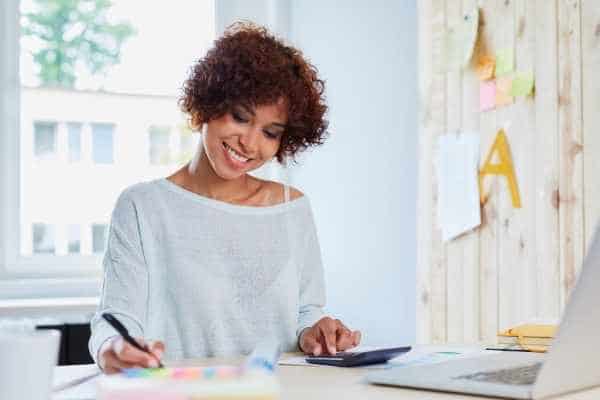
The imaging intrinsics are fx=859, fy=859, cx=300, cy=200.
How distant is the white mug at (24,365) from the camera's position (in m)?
0.80

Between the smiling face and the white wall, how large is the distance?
1.41 m

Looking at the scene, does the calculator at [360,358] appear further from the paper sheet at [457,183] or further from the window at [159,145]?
the window at [159,145]

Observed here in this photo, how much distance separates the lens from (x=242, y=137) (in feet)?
5.53

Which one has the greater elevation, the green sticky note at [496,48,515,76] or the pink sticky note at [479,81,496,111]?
the green sticky note at [496,48,515,76]

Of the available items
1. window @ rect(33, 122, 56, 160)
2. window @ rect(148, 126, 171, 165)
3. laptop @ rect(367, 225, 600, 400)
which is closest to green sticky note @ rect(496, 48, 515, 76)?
laptop @ rect(367, 225, 600, 400)

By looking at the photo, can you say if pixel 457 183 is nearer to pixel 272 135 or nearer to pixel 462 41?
pixel 462 41

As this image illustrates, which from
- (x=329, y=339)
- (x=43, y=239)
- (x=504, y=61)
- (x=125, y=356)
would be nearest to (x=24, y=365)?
(x=125, y=356)

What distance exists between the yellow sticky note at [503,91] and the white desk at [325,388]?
1.38m

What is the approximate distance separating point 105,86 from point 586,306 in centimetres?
303

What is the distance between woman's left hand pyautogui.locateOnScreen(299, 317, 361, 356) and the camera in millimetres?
1485

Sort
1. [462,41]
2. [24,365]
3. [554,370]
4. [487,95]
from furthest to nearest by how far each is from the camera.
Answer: [462,41]
[487,95]
[554,370]
[24,365]

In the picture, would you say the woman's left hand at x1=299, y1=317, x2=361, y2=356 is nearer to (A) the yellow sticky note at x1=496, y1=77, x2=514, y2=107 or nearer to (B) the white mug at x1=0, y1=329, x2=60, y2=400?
(B) the white mug at x1=0, y1=329, x2=60, y2=400

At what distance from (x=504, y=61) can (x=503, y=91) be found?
0.28 ft

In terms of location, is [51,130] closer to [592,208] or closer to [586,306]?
[592,208]
